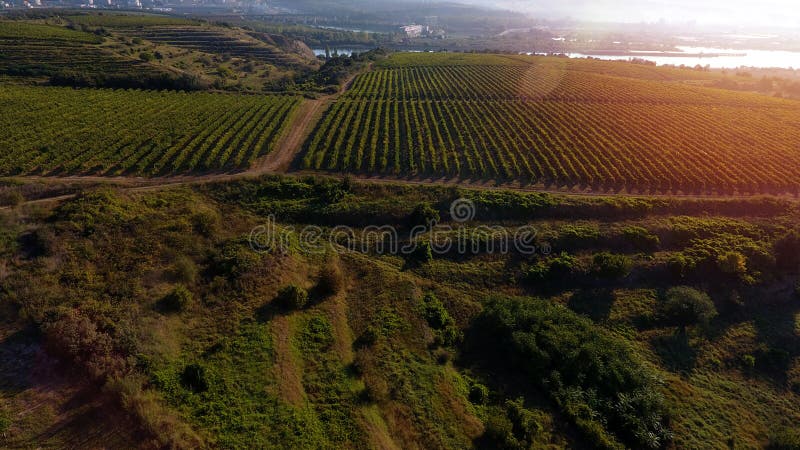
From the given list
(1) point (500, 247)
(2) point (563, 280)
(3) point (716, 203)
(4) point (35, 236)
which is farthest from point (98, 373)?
(3) point (716, 203)

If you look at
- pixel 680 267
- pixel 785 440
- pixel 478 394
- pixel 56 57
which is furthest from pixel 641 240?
pixel 56 57

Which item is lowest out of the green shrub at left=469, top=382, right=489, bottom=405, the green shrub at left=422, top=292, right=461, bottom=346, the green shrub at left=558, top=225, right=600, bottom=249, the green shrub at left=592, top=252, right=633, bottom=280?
the green shrub at left=469, top=382, right=489, bottom=405

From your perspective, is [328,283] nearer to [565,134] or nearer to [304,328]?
[304,328]

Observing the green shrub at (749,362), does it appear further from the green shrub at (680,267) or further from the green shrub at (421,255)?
the green shrub at (421,255)

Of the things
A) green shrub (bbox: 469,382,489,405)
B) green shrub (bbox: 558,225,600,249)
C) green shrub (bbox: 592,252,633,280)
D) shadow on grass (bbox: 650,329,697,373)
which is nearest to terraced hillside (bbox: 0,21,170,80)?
green shrub (bbox: 558,225,600,249)

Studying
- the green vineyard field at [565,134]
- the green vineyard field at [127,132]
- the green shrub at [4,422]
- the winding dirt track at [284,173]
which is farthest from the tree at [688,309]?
the green vineyard field at [127,132]

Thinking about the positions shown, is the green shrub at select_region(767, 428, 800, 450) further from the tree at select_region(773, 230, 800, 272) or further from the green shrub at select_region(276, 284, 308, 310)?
the green shrub at select_region(276, 284, 308, 310)
